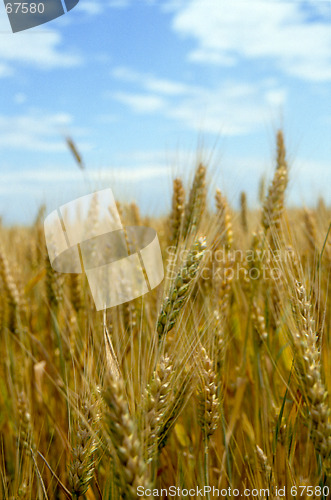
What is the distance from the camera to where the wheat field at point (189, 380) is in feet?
3.18

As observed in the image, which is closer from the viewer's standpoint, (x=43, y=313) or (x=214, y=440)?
(x=214, y=440)

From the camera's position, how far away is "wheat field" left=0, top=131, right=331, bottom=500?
38.2 inches

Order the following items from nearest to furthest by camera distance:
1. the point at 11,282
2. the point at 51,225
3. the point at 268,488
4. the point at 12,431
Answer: the point at 268,488, the point at 12,431, the point at 51,225, the point at 11,282

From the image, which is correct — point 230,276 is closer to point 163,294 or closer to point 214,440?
point 163,294

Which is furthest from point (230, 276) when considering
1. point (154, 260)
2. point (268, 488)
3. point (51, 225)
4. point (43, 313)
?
point (43, 313)

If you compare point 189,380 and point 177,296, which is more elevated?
point 177,296

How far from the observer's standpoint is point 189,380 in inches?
46.8

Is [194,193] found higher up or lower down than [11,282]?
higher up

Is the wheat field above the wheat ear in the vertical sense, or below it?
below

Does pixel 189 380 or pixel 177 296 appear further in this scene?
pixel 189 380

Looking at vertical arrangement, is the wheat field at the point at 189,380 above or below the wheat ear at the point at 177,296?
below

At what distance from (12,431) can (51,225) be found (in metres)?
0.90

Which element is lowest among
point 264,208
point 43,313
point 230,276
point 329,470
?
point 43,313

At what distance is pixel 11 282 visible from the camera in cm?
214
